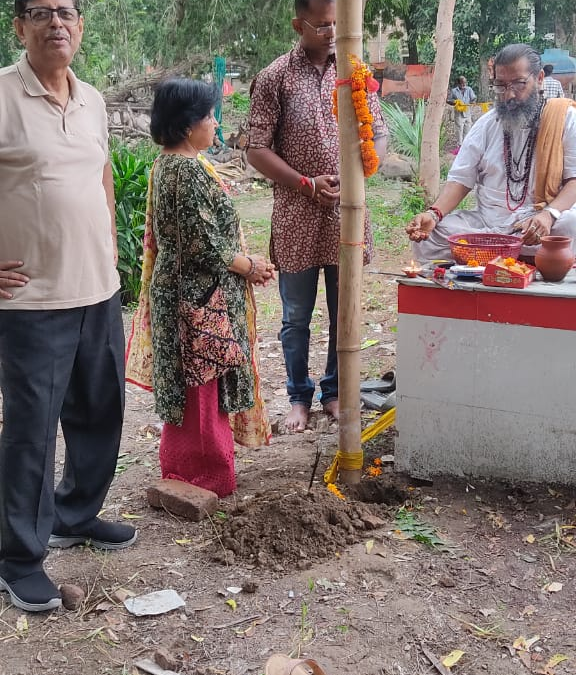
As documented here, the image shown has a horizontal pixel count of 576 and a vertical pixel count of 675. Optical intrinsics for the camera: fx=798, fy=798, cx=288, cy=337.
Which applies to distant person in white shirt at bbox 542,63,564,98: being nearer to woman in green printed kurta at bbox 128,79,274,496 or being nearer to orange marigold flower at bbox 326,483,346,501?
woman in green printed kurta at bbox 128,79,274,496

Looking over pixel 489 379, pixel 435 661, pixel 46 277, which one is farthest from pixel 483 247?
pixel 46 277

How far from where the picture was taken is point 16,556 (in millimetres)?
2949

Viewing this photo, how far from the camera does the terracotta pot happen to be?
3.64 metres

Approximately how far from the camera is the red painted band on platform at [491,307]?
345 cm

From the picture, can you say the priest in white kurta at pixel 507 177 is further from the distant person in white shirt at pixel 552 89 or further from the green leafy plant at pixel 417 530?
the green leafy plant at pixel 417 530

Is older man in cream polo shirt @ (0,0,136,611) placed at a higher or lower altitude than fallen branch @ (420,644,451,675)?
higher

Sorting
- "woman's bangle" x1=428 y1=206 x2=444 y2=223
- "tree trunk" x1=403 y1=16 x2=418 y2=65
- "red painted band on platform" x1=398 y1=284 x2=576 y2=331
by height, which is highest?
"tree trunk" x1=403 y1=16 x2=418 y2=65

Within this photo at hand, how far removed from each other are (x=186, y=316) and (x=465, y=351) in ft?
4.19

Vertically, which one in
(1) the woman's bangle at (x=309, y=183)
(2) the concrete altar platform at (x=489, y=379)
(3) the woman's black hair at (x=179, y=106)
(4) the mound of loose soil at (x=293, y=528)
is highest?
(3) the woman's black hair at (x=179, y=106)

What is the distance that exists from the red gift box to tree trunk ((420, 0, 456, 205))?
20.5ft

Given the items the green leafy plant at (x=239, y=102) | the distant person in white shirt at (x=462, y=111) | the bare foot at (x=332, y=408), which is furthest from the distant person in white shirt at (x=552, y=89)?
the green leafy plant at (x=239, y=102)

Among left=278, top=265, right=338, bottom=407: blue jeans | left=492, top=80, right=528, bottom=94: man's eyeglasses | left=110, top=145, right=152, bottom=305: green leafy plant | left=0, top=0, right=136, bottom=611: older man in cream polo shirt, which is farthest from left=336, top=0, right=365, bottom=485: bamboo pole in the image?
left=110, top=145, right=152, bottom=305: green leafy plant

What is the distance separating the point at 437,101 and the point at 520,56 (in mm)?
5363

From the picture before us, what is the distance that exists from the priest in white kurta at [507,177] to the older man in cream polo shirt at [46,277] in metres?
2.03
